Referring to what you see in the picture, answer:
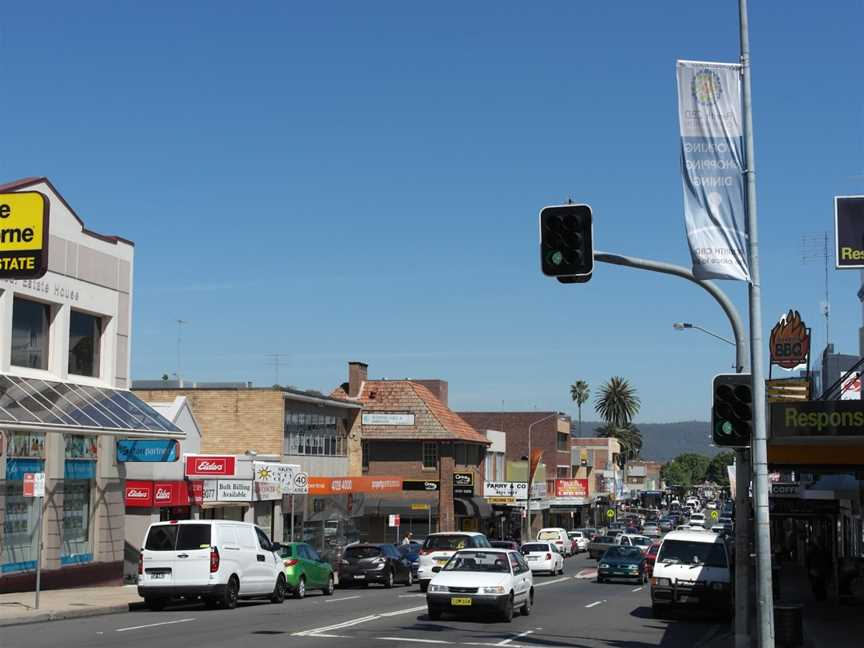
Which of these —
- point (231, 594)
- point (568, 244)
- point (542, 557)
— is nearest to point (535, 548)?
point (542, 557)

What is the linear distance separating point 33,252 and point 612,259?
15.5 m

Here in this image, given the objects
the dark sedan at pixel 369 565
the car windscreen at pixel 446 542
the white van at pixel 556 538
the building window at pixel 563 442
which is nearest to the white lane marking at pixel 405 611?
the car windscreen at pixel 446 542

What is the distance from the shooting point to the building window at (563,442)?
10590 cm

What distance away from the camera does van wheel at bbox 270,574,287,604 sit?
2878 centimetres

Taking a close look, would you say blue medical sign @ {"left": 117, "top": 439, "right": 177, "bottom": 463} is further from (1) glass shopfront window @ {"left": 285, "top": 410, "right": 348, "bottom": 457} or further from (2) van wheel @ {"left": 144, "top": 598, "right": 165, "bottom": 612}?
(1) glass shopfront window @ {"left": 285, "top": 410, "right": 348, "bottom": 457}

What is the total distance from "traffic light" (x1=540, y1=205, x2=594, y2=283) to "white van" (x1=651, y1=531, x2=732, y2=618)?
14.0m

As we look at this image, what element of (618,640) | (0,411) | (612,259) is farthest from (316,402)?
(612,259)

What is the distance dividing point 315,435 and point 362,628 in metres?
34.8

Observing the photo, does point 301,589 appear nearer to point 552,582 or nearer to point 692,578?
point 692,578

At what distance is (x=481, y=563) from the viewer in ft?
78.9

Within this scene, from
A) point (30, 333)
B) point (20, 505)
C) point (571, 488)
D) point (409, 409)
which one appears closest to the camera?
Answer: point (20, 505)

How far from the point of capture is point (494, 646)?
18656mm

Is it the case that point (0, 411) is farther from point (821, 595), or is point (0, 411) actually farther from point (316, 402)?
point (316, 402)

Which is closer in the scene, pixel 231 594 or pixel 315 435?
pixel 231 594
